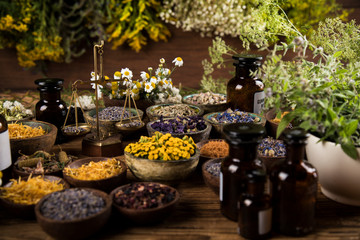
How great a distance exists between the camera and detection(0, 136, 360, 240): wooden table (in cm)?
107

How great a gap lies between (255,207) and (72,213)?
44cm

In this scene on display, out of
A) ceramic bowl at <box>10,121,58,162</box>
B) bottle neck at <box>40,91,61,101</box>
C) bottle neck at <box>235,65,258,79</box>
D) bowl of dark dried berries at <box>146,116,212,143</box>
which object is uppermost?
bottle neck at <box>235,65,258,79</box>

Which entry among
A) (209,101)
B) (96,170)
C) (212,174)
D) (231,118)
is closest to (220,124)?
(231,118)

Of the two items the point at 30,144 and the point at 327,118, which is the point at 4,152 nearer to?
the point at 30,144

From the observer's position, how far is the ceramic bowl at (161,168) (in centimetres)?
128

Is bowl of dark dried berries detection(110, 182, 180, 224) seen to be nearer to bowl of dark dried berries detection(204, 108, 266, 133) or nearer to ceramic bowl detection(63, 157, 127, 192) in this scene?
ceramic bowl detection(63, 157, 127, 192)

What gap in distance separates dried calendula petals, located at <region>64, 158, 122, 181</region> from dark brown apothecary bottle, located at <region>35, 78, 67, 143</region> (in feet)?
1.50

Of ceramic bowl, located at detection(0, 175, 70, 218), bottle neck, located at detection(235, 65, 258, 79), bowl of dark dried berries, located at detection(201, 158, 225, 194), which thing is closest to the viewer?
ceramic bowl, located at detection(0, 175, 70, 218)

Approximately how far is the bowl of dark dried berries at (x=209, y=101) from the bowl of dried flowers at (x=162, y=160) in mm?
590

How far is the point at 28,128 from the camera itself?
1586mm

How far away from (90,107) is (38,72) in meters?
1.52

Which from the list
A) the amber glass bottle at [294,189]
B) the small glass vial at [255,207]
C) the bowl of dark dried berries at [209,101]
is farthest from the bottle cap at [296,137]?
the bowl of dark dried berries at [209,101]

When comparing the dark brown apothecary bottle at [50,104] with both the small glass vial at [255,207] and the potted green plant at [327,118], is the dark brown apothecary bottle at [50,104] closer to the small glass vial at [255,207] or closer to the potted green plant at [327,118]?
the potted green plant at [327,118]

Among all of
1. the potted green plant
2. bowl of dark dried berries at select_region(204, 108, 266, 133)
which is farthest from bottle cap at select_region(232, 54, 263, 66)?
the potted green plant
